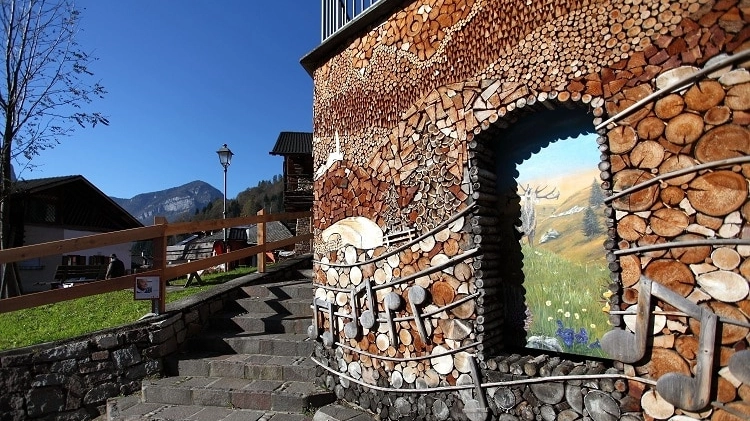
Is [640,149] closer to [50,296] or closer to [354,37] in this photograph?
[354,37]

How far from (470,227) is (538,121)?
985 mm

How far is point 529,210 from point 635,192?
988 mm

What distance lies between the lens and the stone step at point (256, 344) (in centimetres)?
506

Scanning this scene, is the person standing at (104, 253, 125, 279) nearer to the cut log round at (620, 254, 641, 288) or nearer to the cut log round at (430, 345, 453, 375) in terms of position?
the cut log round at (430, 345, 453, 375)

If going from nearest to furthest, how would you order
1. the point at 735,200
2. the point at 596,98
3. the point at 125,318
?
1. the point at 735,200
2. the point at 596,98
3. the point at 125,318

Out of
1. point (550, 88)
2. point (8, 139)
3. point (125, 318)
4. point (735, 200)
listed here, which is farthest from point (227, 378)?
point (8, 139)

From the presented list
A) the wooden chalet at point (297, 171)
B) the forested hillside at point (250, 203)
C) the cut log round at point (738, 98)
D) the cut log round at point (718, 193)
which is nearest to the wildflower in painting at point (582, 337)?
the cut log round at point (718, 193)

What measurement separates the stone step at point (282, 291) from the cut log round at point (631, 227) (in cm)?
415

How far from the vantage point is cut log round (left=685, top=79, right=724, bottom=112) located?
2.38m

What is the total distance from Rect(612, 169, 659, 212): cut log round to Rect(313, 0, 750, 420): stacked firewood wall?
A: 0.01 metres

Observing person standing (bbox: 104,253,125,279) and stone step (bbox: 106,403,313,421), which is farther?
person standing (bbox: 104,253,125,279)

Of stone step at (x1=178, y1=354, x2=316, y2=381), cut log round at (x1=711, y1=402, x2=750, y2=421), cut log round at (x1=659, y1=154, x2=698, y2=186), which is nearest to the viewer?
cut log round at (x1=711, y1=402, x2=750, y2=421)

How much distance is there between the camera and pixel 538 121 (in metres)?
3.45

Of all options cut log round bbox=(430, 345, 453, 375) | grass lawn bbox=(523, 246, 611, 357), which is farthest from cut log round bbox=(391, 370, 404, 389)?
grass lawn bbox=(523, 246, 611, 357)
